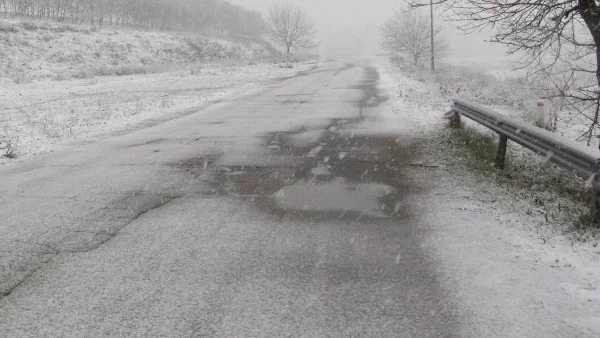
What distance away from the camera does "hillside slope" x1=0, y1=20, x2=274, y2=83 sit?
94.5ft

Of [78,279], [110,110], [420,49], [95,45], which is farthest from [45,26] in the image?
[78,279]

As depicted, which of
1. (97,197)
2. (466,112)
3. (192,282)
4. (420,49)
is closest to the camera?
(192,282)

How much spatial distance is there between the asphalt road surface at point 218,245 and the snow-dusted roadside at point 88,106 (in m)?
2.45

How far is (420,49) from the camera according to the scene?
155 feet

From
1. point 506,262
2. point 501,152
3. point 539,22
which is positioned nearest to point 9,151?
point 506,262

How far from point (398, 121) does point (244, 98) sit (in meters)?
7.19

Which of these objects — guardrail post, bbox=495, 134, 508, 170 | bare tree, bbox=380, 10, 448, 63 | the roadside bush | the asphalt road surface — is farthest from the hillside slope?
guardrail post, bbox=495, 134, 508, 170

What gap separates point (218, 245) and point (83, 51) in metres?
38.4

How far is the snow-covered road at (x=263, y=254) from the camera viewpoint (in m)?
3.09

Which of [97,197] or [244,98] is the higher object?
[244,98]

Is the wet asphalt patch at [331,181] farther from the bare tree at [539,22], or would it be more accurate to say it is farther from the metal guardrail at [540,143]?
the bare tree at [539,22]

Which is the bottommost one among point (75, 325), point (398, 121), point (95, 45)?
point (75, 325)

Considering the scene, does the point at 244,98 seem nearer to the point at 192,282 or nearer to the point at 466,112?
the point at 466,112

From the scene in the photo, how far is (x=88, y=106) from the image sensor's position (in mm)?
15148
